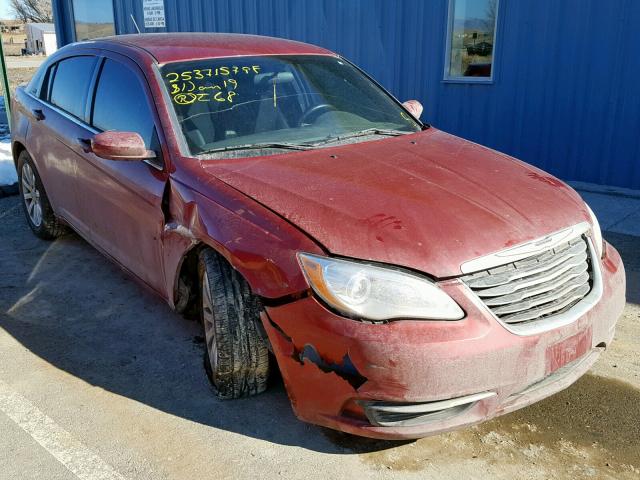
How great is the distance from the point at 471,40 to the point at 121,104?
5.07 m

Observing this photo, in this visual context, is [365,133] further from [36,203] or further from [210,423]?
[36,203]

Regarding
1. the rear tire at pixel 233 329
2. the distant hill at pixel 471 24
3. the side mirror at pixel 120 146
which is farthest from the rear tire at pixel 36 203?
the distant hill at pixel 471 24

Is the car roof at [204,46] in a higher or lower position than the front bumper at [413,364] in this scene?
higher

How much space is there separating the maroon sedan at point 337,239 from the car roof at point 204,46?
0.02 meters

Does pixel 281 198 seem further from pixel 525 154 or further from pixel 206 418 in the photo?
pixel 525 154

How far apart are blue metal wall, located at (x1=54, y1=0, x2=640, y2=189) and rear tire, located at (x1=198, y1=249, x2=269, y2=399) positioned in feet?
16.8

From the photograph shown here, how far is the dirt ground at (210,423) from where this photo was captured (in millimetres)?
2686

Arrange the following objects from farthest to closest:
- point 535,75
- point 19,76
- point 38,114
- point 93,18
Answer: point 19,76, point 93,18, point 535,75, point 38,114

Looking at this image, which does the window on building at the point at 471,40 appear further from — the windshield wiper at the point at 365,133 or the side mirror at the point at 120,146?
the side mirror at the point at 120,146

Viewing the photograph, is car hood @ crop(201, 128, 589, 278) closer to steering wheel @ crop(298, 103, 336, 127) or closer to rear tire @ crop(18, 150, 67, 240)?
steering wheel @ crop(298, 103, 336, 127)

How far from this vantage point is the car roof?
3860 millimetres

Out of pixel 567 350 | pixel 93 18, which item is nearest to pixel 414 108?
pixel 567 350

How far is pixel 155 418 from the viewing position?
10.0ft

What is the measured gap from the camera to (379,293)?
7.83ft
